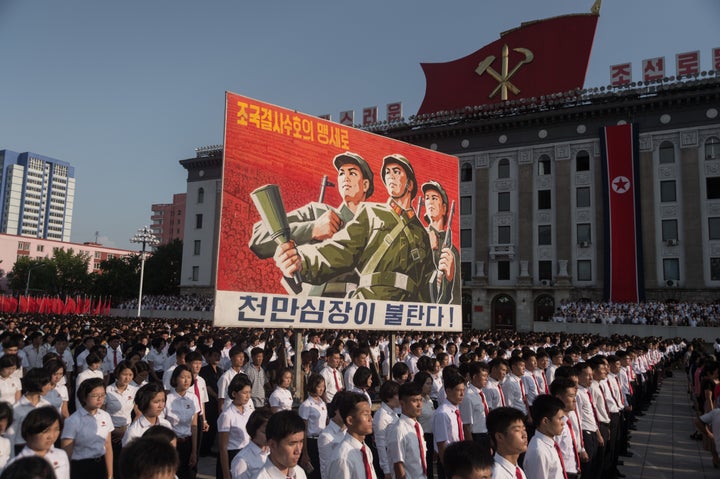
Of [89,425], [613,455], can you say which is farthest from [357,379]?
[613,455]

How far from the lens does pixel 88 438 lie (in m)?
5.75

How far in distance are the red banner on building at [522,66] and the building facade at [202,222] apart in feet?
74.1

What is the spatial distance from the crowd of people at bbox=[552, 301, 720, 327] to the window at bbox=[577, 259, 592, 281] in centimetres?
321

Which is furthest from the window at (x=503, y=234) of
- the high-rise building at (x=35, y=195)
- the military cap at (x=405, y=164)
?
the high-rise building at (x=35, y=195)

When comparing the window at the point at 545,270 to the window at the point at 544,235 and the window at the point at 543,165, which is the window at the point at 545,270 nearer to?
the window at the point at 544,235

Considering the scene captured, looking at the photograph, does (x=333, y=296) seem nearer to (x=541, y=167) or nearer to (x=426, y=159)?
(x=426, y=159)

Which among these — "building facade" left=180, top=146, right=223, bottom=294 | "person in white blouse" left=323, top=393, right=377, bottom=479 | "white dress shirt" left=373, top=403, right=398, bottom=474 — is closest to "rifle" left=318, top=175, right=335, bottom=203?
"white dress shirt" left=373, top=403, right=398, bottom=474

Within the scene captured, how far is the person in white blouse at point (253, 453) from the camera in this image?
4.54 meters

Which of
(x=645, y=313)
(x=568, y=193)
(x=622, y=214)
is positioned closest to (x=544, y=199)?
(x=568, y=193)

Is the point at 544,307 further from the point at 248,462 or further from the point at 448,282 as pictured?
the point at 248,462

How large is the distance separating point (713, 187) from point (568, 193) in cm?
867

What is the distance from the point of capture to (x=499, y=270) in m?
40.5

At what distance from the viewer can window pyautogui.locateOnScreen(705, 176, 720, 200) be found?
113 ft

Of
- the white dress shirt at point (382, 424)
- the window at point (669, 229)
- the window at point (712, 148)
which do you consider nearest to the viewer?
the white dress shirt at point (382, 424)
